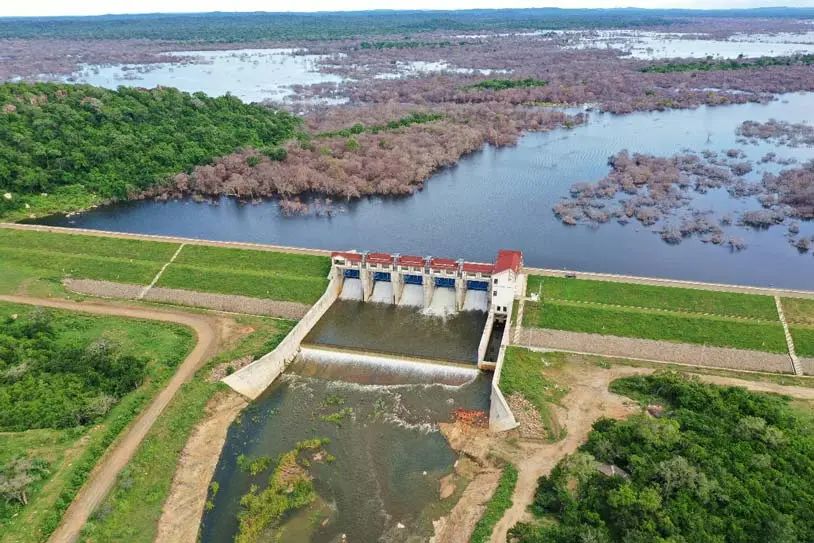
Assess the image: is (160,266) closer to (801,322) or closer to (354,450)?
(354,450)

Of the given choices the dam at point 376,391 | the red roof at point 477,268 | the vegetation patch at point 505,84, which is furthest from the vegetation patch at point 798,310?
the vegetation patch at point 505,84

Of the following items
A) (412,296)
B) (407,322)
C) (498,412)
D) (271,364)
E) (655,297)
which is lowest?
(407,322)

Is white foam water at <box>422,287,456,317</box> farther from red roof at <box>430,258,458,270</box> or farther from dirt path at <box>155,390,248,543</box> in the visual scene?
dirt path at <box>155,390,248,543</box>

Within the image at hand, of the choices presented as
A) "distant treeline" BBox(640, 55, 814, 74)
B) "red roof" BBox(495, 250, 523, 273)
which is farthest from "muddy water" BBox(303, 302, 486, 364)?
"distant treeline" BBox(640, 55, 814, 74)

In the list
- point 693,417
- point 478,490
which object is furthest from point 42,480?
point 693,417

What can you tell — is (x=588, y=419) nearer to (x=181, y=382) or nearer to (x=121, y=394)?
(x=181, y=382)

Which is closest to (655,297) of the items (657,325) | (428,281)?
(657,325)

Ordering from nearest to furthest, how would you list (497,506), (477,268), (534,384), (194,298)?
1. (497,506)
2. (534,384)
3. (477,268)
4. (194,298)

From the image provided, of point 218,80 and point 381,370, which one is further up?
point 218,80
